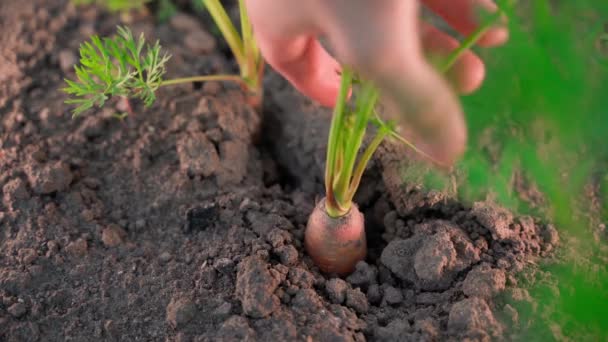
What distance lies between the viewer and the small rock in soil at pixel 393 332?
1315 mm

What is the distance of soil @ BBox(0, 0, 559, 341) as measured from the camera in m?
1.35

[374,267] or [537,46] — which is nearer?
[537,46]

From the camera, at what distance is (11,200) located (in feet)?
5.18

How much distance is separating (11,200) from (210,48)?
0.79 meters

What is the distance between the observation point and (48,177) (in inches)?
62.7

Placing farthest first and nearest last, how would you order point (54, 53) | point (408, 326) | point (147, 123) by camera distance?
1. point (54, 53)
2. point (147, 123)
3. point (408, 326)

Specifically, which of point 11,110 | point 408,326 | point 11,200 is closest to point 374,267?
point 408,326

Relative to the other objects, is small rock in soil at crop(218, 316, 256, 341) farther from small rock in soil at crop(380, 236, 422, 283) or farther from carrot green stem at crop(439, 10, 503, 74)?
carrot green stem at crop(439, 10, 503, 74)

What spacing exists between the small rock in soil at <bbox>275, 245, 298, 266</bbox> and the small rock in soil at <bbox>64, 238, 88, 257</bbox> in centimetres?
45

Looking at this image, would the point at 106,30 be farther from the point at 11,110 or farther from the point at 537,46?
the point at 537,46

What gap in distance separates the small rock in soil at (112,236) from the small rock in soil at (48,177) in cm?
18

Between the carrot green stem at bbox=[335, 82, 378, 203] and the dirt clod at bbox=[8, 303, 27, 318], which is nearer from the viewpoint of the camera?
the carrot green stem at bbox=[335, 82, 378, 203]

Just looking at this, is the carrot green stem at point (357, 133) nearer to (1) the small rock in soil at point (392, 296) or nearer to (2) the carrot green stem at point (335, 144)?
(2) the carrot green stem at point (335, 144)

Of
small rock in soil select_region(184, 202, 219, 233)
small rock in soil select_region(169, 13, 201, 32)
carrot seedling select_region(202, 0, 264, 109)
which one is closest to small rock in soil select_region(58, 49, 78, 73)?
small rock in soil select_region(169, 13, 201, 32)
